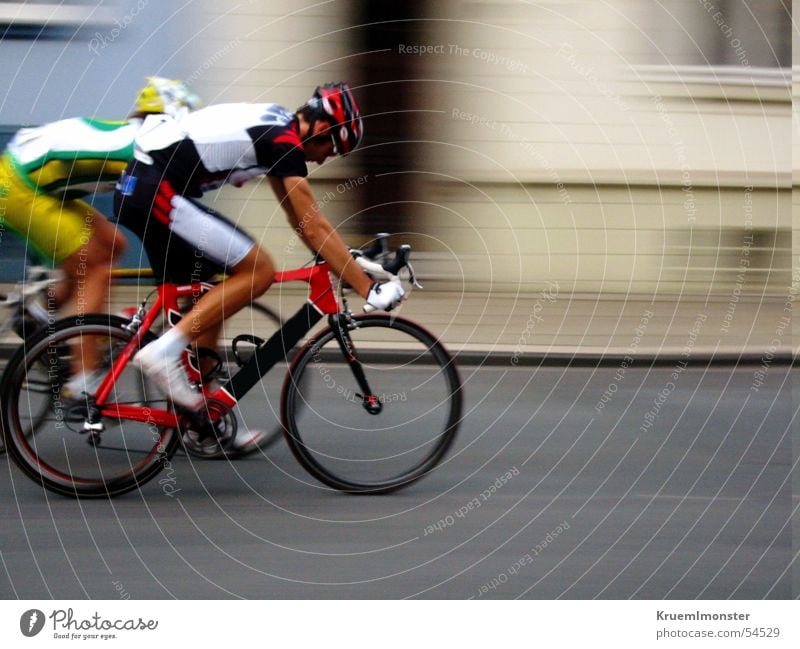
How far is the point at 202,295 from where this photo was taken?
522 cm

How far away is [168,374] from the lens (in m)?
5.07

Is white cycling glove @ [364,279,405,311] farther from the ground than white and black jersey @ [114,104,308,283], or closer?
closer

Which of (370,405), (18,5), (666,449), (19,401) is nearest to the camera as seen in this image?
(19,401)

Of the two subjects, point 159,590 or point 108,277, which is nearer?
point 159,590

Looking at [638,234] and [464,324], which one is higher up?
[638,234]

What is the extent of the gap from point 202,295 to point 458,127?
7.94 metres

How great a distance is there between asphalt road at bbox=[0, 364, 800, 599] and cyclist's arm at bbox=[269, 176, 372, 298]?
981mm

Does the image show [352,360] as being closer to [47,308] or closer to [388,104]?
[47,308]

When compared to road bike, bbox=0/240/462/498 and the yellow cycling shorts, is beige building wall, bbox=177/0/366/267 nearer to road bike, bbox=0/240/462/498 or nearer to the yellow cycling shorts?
the yellow cycling shorts

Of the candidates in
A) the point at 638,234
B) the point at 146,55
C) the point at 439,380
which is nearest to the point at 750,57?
the point at 638,234

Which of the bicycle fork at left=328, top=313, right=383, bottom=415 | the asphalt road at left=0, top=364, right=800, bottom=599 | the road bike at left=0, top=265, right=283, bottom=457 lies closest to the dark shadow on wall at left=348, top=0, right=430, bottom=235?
the asphalt road at left=0, top=364, right=800, bottom=599

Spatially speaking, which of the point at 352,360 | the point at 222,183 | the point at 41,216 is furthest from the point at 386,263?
the point at 41,216

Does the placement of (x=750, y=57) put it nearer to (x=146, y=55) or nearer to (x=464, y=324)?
(x=464, y=324)

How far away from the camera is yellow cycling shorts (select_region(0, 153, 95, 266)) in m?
5.53
